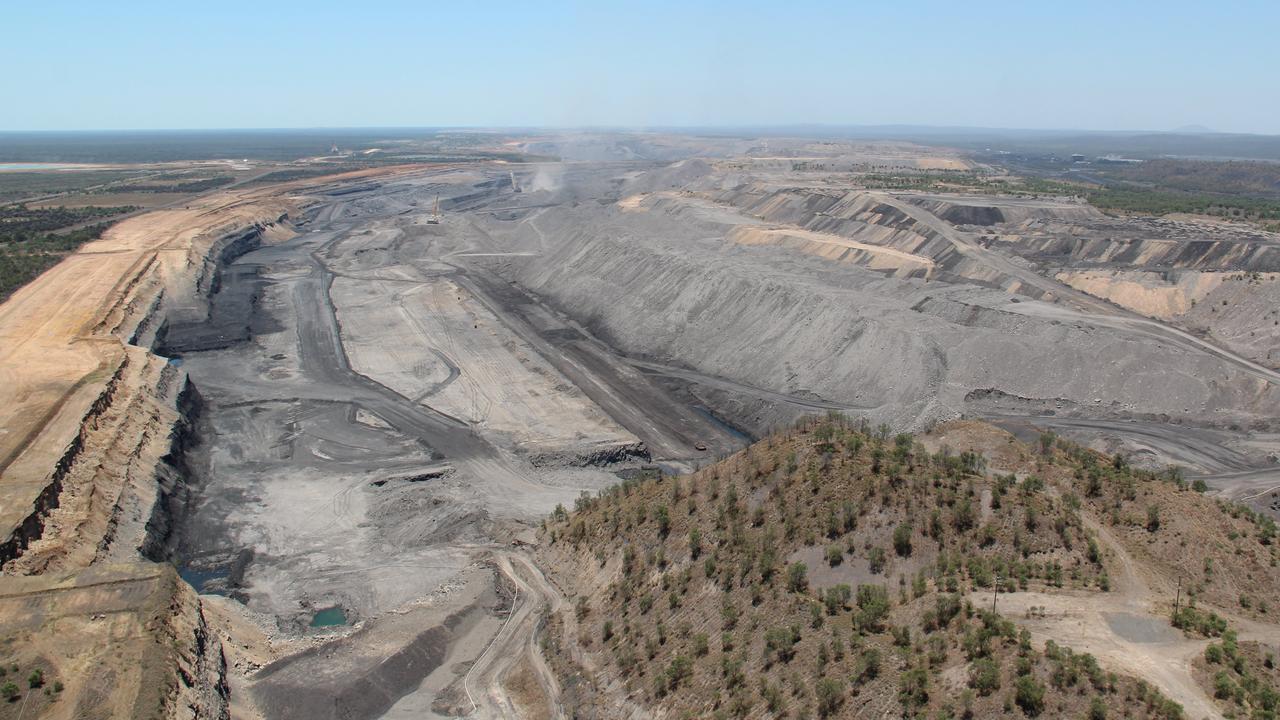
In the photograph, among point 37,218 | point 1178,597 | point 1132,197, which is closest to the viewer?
point 1178,597

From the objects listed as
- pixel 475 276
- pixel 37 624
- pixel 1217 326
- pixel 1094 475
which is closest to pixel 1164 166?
pixel 1217 326

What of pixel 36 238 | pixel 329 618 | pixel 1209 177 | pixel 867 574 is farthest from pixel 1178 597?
pixel 1209 177

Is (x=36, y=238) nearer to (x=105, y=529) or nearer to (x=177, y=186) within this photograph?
(x=177, y=186)

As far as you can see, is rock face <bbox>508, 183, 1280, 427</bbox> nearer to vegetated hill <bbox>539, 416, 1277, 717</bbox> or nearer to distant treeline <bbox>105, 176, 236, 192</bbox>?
vegetated hill <bbox>539, 416, 1277, 717</bbox>

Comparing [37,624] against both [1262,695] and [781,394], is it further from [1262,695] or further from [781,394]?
[781,394]

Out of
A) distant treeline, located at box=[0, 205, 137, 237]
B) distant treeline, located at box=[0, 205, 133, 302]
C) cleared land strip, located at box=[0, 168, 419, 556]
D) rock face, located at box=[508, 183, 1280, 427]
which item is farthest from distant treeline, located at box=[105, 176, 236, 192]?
rock face, located at box=[508, 183, 1280, 427]

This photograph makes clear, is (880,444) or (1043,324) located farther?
(1043,324)

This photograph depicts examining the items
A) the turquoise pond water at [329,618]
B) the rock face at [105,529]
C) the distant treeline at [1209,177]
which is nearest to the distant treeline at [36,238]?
the rock face at [105,529]
